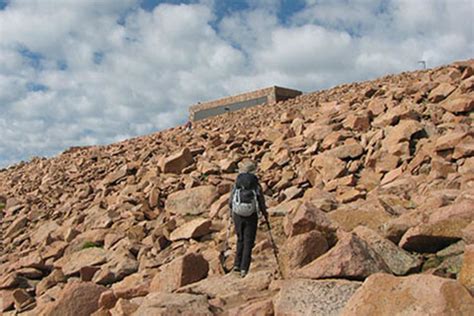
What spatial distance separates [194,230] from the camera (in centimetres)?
1101

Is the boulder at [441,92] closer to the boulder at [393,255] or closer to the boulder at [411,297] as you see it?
the boulder at [393,255]

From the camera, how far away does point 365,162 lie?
12734 millimetres

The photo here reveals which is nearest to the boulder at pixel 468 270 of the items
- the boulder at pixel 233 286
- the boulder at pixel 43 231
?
the boulder at pixel 233 286

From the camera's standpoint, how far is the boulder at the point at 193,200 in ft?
42.3

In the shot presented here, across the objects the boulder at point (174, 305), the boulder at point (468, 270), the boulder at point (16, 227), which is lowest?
the boulder at point (174, 305)

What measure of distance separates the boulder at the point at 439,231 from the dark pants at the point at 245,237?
2.26m

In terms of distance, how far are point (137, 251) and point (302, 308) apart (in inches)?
255

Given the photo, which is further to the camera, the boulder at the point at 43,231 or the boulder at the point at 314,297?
the boulder at the point at 43,231

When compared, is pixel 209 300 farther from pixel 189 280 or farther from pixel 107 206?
pixel 107 206

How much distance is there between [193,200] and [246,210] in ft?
16.9

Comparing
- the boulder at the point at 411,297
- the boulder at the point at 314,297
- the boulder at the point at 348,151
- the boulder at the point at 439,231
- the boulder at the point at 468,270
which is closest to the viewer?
the boulder at the point at 411,297

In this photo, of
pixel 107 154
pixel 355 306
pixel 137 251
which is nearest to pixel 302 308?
pixel 355 306

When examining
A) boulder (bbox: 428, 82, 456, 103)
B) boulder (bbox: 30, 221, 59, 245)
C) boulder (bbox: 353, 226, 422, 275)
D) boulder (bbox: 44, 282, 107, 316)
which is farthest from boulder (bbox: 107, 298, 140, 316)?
boulder (bbox: 428, 82, 456, 103)

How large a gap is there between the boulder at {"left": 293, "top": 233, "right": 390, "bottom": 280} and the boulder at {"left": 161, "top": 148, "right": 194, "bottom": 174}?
9757 millimetres
